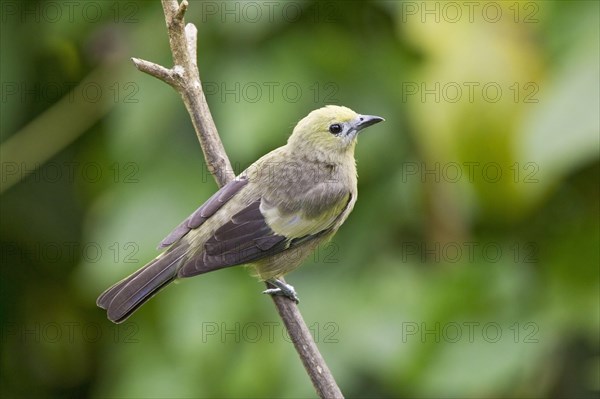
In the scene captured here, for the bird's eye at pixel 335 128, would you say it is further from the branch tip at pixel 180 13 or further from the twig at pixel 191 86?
the branch tip at pixel 180 13

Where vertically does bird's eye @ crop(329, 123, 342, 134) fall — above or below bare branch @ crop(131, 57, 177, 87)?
below

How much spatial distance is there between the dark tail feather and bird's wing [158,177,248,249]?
72mm

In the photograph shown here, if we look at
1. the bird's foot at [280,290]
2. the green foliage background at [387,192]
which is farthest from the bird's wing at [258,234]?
the green foliage background at [387,192]

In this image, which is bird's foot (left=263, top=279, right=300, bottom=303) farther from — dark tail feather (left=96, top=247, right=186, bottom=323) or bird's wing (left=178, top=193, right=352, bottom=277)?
dark tail feather (left=96, top=247, right=186, bottom=323)

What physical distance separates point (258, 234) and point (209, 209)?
0.23 meters

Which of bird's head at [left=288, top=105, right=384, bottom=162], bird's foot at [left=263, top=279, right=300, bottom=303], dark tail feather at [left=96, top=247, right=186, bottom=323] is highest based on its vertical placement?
bird's head at [left=288, top=105, right=384, bottom=162]

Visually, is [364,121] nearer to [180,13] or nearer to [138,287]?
[180,13]

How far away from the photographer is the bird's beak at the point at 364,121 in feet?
13.1

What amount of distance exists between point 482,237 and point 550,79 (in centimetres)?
80

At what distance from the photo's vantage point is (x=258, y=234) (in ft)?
13.0

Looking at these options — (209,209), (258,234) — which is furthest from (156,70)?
(258,234)

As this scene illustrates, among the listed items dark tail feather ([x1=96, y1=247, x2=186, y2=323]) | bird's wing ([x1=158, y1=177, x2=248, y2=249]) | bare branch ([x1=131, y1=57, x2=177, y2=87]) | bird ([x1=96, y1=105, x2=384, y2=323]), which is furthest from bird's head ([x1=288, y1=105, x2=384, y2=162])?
bare branch ([x1=131, y1=57, x2=177, y2=87])

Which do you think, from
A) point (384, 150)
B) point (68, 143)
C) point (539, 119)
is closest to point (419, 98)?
point (384, 150)

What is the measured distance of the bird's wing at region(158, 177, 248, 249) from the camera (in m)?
3.93
